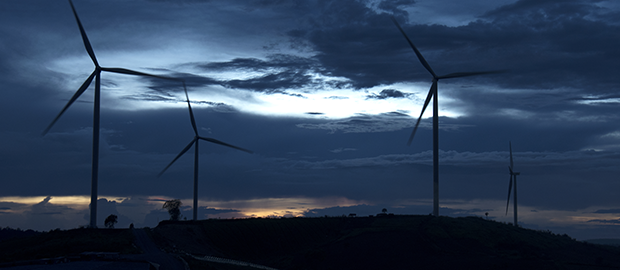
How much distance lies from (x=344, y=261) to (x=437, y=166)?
38314mm

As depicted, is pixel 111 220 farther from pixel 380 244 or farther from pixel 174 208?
pixel 380 244

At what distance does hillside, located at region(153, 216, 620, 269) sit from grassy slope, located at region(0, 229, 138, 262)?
36.0ft

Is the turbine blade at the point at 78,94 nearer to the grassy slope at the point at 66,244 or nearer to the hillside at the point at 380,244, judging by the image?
the grassy slope at the point at 66,244

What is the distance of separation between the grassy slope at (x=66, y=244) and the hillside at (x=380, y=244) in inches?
432

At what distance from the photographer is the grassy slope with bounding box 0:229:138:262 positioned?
91012mm

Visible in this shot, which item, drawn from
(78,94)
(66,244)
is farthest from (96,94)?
(66,244)

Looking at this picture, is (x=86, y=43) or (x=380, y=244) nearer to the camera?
(x=86, y=43)

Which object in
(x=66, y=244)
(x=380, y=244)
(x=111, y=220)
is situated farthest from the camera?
(x=111, y=220)

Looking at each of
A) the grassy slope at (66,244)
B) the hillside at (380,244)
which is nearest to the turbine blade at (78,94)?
the grassy slope at (66,244)

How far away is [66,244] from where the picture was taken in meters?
95.9

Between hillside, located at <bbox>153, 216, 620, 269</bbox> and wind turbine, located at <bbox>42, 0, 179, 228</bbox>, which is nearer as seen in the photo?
wind turbine, located at <bbox>42, 0, 179, 228</bbox>

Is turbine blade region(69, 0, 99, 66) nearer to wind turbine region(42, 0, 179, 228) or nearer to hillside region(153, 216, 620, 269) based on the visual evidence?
wind turbine region(42, 0, 179, 228)

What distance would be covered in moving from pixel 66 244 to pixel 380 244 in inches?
2825

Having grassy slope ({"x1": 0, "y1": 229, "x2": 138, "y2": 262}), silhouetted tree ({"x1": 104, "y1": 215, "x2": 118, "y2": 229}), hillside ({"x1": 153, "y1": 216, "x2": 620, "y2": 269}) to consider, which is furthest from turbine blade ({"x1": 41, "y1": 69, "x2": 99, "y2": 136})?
silhouetted tree ({"x1": 104, "y1": 215, "x2": 118, "y2": 229})
